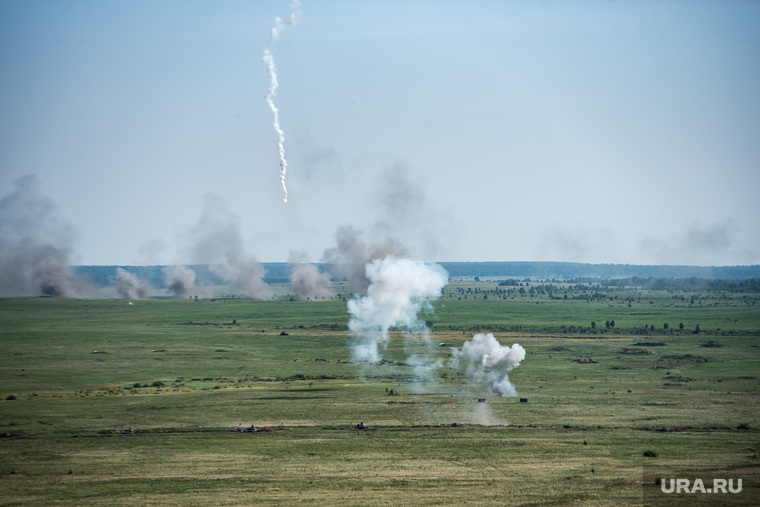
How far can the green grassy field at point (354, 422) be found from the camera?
54562 mm

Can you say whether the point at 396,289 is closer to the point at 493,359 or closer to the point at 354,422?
A: the point at 493,359

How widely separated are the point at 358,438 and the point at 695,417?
32873 mm

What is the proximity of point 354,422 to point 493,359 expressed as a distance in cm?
1971

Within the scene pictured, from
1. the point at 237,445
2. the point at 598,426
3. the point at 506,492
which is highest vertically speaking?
the point at 598,426

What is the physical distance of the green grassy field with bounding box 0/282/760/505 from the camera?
54.6 meters

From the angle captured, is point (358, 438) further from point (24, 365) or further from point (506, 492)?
point (24, 365)

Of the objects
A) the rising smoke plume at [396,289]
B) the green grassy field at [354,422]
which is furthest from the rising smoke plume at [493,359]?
the rising smoke plume at [396,289]

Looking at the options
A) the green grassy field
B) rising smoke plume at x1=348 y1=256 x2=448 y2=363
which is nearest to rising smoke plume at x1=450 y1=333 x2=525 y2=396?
the green grassy field

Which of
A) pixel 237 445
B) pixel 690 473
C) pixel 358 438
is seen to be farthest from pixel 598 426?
pixel 237 445

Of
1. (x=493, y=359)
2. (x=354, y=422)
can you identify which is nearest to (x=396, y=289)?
(x=493, y=359)

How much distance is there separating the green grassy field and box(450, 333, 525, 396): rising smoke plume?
2.26 metres

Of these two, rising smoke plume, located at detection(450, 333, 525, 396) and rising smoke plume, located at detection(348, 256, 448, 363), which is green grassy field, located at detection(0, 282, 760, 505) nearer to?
rising smoke plume, located at detection(450, 333, 525, 396)

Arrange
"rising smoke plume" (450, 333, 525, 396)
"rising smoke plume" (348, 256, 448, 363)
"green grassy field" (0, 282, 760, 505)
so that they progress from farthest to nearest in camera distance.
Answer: "rising smoke plume" (348, 256, 448, 363) → "rising smoke plume" (450, 333, 525, 396) → "green grassy field" (0, 282, 760, 505)

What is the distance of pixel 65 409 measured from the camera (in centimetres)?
8188
